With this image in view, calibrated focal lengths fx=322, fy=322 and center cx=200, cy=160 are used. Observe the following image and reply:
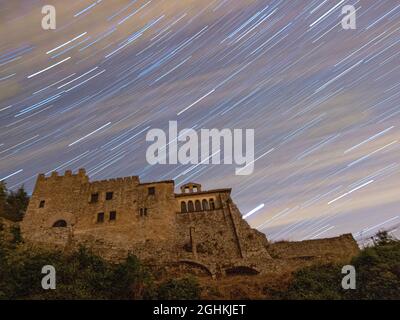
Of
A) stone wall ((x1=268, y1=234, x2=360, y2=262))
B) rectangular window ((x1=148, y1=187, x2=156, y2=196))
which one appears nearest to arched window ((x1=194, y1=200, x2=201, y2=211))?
rectangular window ((x1=148, y1=187, x2=156, y2=196))

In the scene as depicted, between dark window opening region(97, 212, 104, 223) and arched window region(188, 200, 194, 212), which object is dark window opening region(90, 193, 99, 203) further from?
arched window region(188, 200, 194, 212)

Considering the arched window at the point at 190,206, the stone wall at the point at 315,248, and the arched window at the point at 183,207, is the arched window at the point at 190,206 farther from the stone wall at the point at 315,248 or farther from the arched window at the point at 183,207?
the stone wall at the point at 315,248

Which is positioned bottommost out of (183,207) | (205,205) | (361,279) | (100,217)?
(361,279)

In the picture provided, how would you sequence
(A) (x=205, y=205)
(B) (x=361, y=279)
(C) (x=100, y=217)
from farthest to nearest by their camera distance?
(A) (x=205, y=205), (C) (x=100, y=217), (B) (x=361, y=279)

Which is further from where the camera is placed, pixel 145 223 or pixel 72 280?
pixel 145 223

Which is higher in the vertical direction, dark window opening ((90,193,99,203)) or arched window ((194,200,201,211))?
dark window opening ((90,193,99,203))

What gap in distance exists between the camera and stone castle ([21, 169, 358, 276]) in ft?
94.7

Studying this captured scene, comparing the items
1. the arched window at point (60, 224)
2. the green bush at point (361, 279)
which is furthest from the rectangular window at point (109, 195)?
the green bush at point (361, 279)

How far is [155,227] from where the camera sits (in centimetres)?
3253

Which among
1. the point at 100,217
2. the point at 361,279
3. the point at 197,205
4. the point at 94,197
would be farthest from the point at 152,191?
the point at 361,279

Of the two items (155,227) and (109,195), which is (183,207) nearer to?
(155,227)
